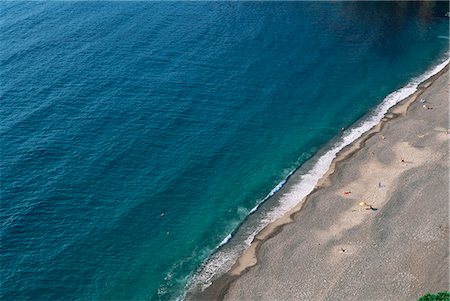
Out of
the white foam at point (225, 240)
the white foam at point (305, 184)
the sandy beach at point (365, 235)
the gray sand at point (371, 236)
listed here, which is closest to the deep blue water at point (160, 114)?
the white foam at point (225, 240)

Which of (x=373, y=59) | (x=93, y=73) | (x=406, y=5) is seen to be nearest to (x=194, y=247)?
(x=93, y=73)

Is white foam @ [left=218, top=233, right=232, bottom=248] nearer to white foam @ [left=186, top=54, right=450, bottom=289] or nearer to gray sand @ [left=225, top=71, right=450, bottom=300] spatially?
white foam @ [left=186, top=54, right=450, bottom=289]

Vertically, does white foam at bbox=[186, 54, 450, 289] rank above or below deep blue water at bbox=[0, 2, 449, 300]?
below

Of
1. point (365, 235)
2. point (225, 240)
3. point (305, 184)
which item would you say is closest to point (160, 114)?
point (305, 184)

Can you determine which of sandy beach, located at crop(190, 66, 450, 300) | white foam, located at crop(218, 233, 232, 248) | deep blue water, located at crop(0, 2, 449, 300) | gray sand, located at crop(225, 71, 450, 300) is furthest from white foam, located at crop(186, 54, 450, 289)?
gray sand, located at crop(225, 71, 450, 300)

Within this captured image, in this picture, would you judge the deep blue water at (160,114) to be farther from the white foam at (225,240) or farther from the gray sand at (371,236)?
the gray sand at (371,236)

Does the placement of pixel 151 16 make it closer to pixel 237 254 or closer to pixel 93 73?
pixel 93 73

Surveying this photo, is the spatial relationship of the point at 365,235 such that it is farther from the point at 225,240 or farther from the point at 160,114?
the point at 160,114
